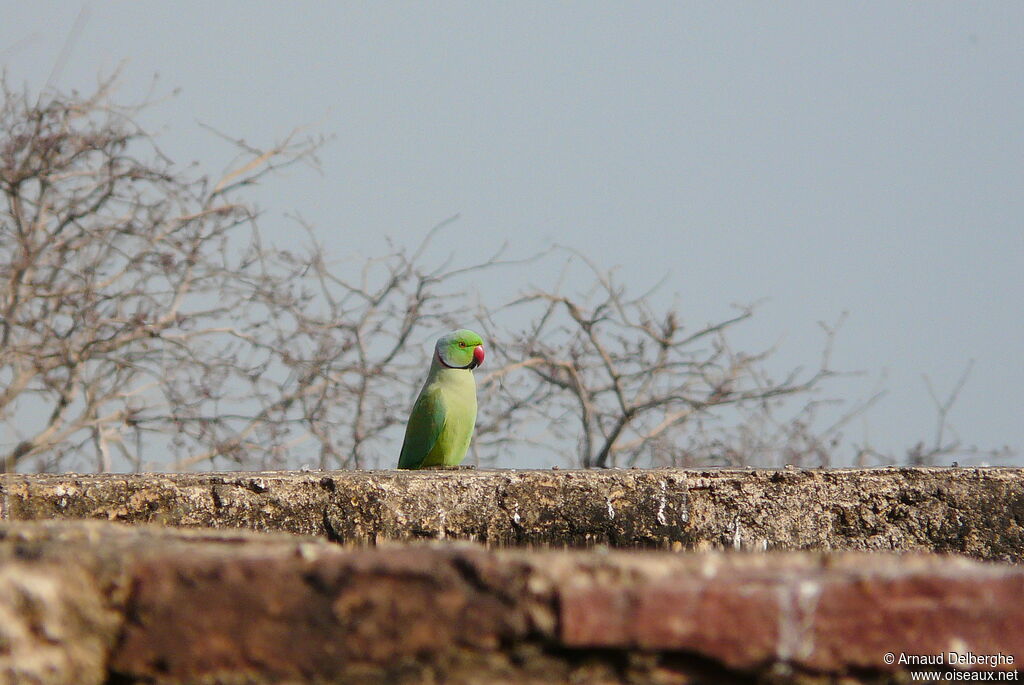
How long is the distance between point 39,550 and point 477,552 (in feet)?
1.66

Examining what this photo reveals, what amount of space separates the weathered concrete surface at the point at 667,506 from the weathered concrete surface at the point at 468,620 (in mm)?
1584

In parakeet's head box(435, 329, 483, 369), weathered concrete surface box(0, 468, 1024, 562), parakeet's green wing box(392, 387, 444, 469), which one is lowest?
weathered concrete surface box(0, 468, 1024, 562)

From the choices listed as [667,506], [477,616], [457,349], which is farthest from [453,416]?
[477,616]

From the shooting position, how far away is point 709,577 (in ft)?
3.62

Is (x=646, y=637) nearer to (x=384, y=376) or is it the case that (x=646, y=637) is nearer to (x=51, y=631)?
(x=51, y=631)

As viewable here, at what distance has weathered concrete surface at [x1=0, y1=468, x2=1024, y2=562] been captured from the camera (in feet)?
8.93

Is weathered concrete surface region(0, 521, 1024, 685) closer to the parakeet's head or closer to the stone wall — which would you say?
the stone wall

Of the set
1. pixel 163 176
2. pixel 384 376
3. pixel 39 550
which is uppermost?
pixel 163 176

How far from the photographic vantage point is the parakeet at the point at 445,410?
457cm

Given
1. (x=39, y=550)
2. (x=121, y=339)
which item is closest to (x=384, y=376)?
(x=121, y=339)

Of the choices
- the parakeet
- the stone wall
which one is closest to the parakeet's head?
the parakeet

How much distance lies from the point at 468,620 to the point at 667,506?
1.75 m

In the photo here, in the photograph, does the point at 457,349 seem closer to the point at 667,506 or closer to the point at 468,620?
the point at 667,506

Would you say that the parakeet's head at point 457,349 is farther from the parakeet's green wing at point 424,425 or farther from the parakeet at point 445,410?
the parakeet's green wing at point 424,425
